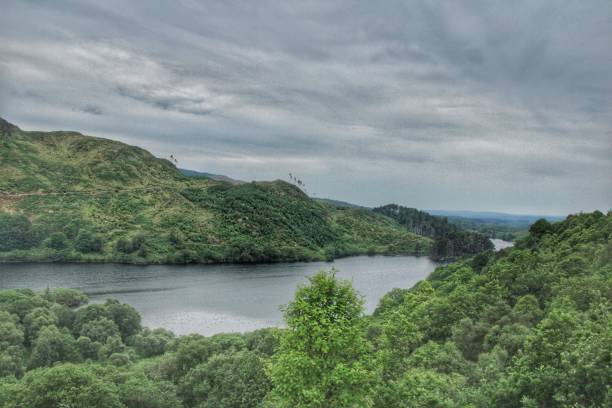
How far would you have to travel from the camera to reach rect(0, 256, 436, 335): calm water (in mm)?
80625

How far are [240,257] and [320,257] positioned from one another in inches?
1429

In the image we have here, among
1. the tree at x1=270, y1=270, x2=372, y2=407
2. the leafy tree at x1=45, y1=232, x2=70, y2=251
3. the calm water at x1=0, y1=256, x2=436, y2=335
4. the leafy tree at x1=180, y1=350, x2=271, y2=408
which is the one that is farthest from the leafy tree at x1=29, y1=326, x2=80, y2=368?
the leafy tree at x1=45, y1=232, x2=70, y2=251

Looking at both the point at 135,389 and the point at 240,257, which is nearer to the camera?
the point at 135,389

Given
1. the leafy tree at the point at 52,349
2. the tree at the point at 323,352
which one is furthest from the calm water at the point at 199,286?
the tree at the point at 323,352

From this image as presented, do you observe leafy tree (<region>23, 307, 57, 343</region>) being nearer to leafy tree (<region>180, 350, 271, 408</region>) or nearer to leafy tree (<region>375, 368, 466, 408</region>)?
leafy tree (<region>180, 350, 271, 408</region>)

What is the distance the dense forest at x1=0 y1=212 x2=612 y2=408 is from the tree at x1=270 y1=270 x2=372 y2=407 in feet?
0.20

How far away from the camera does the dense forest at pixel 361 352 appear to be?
17.4 m

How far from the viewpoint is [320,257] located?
17738 centimetres

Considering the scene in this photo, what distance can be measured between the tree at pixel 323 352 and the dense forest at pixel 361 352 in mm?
61

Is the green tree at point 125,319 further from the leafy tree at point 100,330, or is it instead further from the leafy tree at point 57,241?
the leafy tree at point 57,241

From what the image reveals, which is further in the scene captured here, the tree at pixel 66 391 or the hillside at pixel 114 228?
the hillside at pixel 114 228

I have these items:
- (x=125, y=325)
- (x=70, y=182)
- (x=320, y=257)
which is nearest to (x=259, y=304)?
(x=125, y=325)

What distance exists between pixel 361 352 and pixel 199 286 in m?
96.3

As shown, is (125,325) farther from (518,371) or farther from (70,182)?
(70,182)
